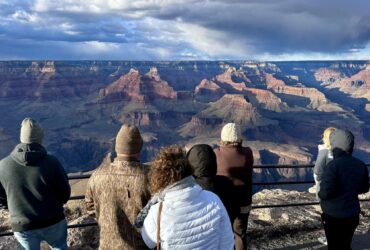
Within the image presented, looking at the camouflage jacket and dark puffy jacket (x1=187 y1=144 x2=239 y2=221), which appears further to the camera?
dark puffy jacket (x1=187 y1=144 x2=239 y2=221)

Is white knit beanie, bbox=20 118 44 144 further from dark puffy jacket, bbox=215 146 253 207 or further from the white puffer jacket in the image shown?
dark puffy jacket, bbox=215 146 253 207

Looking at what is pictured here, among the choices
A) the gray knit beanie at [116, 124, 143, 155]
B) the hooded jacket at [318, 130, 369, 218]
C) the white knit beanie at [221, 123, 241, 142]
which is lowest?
the hooded jacket at [318, 130, 369, 218]

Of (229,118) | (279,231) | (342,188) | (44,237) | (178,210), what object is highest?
(178,210)

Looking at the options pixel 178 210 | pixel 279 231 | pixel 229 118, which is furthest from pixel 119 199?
pixel 229 118

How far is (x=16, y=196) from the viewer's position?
12.0ft

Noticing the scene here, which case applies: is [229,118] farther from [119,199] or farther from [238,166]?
[119,199]

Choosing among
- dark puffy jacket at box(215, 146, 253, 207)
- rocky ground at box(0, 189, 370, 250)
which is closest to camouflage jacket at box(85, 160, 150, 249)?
dark puffy jacket at box(215, 146, 253, 207)

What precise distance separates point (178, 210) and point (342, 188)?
7.35ft

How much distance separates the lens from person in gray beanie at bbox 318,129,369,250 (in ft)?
13.7

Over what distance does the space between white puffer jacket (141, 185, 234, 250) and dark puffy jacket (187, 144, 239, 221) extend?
20.5 inches

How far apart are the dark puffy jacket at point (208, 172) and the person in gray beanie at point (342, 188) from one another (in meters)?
1.10

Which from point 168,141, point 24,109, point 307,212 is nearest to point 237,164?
point 307,212

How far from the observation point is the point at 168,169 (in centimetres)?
279

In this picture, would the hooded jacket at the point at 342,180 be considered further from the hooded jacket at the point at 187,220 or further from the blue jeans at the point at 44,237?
the blue jeans at the point at 44,237
